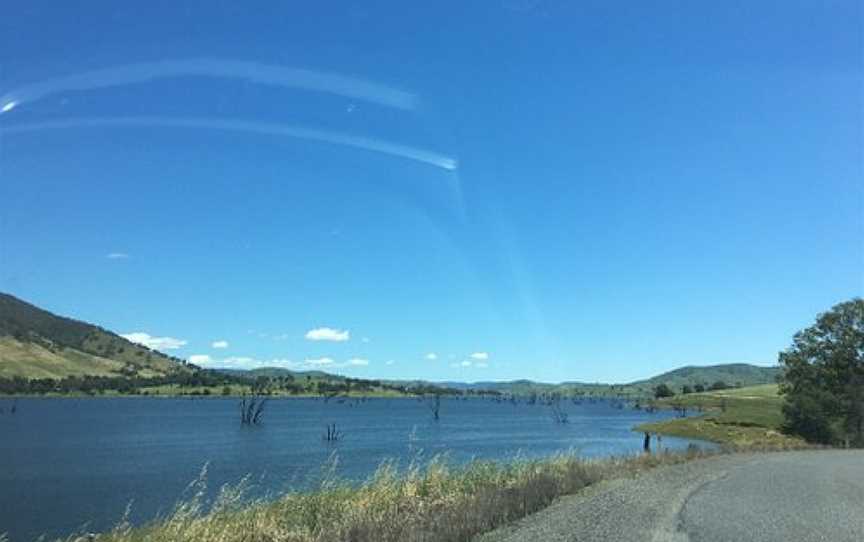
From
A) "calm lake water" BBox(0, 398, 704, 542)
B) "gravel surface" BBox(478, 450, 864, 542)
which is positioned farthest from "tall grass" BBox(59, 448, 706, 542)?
"calm lake water" BBox(0, 398, 704, 542)

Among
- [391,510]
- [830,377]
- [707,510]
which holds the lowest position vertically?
[391,510]

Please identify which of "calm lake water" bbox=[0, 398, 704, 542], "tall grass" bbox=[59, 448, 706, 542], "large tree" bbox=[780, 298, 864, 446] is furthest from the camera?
"large tree" bbox=[780, 298, 864, 446]

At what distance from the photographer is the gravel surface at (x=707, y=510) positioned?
45.0ft

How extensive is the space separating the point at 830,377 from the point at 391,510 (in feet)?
206

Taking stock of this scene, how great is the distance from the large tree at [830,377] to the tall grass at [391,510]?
168 feet

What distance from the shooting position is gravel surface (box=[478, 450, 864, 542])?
13.7 metres

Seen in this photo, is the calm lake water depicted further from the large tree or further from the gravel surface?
the large tree

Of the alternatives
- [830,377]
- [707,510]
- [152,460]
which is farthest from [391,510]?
[830,377]

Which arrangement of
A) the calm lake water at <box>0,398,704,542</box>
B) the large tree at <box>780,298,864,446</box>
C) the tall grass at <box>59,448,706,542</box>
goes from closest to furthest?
the tall grass at <box>59,448,706,542</box> < the calm lake water at <box>0,398,704,542</box> < the large tree at <box>780,298,864,446</box>

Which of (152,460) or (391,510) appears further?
(152,460)

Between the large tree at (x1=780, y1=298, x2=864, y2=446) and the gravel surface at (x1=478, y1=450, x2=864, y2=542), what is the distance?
4416cm

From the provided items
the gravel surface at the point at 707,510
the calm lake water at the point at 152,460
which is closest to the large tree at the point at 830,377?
the calm lake water at the point at 152,460

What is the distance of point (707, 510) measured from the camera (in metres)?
17.0

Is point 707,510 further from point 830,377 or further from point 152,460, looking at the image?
point 830,377
